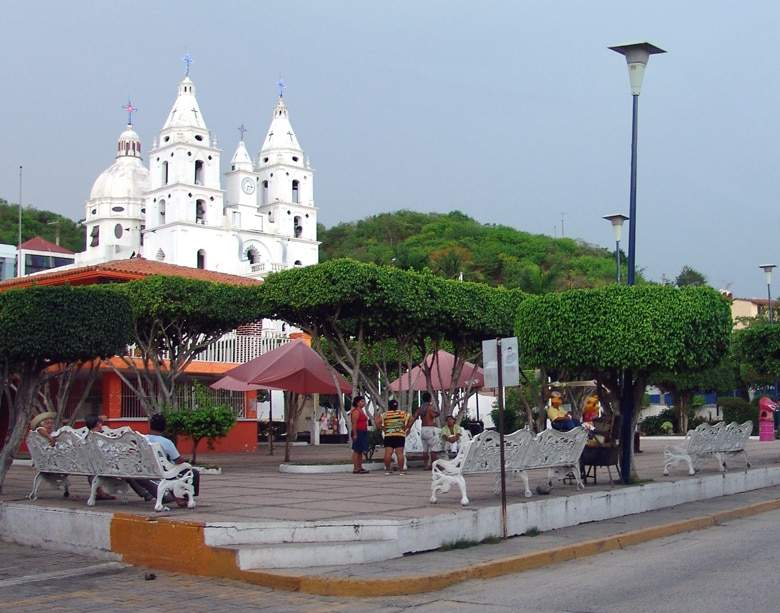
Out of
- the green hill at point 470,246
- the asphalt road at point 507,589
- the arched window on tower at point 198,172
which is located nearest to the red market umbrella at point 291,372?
the asphalt road at point 507,589

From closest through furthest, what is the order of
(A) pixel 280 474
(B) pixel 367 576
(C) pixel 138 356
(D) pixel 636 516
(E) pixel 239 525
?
(B) pixel 367 576, (E) pixel 239 525, (D) pixel 636 516, (A) pixel 280 474, (C) pixel 138 356

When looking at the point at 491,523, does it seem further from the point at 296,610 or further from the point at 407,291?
the point at 407,291

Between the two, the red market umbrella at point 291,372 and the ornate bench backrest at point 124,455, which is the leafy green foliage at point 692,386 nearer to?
the red market umbrella at point 291,372

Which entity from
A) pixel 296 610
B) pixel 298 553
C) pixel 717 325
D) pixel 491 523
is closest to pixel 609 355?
pixel 717 325

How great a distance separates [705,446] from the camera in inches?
702

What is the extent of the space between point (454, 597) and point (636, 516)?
5.82m

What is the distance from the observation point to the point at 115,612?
7.99 meters

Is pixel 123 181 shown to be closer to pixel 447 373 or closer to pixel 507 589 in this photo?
pixel 447 373

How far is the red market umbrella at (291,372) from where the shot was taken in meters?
23.0

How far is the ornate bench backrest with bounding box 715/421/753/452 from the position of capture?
18.3 meters

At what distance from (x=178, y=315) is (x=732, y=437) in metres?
12.5

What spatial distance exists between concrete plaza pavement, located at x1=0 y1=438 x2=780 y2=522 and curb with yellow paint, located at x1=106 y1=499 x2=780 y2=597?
446 millimetres

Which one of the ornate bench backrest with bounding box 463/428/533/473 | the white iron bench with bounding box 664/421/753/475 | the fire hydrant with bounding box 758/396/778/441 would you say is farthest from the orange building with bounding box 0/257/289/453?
the ornate bench backrest with bounding box 463/428/533/473

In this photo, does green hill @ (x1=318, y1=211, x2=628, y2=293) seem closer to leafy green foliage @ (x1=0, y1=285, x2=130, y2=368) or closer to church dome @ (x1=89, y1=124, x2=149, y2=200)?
church dome @ (x1=89, y1=124, x2=149, y2=200)
